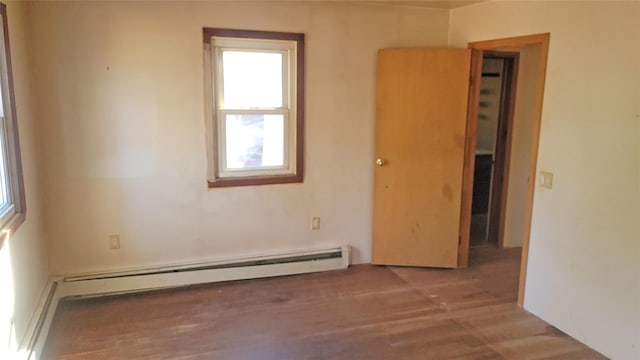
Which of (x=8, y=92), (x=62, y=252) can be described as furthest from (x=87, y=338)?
(x=8, y=92)

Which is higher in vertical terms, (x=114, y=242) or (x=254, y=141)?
(x=254, y=141)

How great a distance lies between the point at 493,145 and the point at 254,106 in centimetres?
255

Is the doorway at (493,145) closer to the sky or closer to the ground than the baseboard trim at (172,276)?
closer to the sky

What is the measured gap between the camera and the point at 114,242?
349 cm

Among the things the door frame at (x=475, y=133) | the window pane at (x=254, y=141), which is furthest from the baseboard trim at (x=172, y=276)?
the door frame at (x=475, y=133)

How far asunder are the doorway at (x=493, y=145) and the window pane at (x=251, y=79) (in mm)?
1957

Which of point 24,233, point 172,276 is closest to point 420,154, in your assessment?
point 172,276

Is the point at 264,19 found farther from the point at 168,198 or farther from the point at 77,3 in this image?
the point at 168,198

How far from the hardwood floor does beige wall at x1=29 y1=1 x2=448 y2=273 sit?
0.40 metres

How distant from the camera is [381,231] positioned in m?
4.11

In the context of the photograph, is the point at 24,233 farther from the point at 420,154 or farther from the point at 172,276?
the point at 420,154

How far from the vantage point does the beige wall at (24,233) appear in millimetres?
2354

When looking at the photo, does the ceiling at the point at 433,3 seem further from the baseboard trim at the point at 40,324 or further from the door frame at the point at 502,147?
the baseboard trim at the point at 40,324

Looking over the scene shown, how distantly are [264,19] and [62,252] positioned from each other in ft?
7.46
